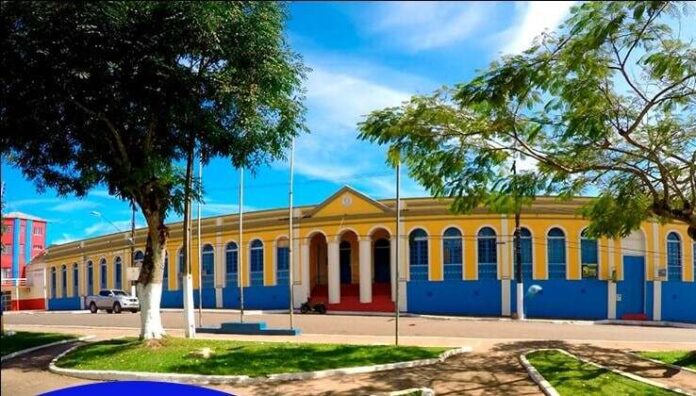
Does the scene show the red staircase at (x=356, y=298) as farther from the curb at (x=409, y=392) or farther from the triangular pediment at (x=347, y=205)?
the curb at (x=409, y=392)

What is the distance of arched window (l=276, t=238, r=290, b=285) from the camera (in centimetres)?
2961

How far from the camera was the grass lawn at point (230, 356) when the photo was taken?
30.5ft

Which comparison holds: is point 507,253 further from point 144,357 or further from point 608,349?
point 144,357

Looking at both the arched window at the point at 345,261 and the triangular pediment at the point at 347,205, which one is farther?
the arched window at the point at 345,261

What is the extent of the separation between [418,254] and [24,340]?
23.7 meters

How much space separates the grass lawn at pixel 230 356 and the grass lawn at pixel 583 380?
6.33ft

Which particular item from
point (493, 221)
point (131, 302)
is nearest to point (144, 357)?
point (131, 302)

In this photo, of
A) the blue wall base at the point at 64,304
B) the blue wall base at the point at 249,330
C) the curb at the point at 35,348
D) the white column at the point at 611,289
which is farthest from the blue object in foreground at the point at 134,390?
the white column at the point at 611,289

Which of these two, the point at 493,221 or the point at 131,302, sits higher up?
the point at 493,221

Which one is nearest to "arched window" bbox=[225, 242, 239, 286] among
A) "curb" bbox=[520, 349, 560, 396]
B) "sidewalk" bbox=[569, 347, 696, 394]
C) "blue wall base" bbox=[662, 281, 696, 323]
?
"blue wall base" bbox=[662, 281, 696, 323]

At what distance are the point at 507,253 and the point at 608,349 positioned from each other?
620 inches

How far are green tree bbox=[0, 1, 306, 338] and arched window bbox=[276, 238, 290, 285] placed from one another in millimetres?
17865

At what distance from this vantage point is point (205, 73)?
7457mm

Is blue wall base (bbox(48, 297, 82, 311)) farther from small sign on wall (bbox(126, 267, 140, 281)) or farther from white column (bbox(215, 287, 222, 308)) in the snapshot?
white column (bbox(215, 287, 222, 308))
